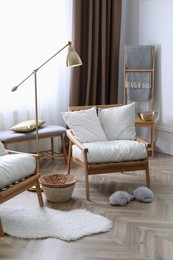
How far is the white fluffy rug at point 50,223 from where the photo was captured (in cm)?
280

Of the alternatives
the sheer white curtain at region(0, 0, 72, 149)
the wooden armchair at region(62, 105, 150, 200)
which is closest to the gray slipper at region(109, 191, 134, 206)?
the wooden armchair at region(62, 105, 150, 200)

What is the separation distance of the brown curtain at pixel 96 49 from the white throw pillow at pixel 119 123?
3.46 ft

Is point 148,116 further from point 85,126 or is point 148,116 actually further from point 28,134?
point 28,134

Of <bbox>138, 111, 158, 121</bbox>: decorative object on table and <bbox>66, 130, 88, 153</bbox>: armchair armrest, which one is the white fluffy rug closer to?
<bbox>66, 130, 88, 153</bbox>: armchair armrest

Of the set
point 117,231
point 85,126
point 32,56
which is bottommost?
point 117,231

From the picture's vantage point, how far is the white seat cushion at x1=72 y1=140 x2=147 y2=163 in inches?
137

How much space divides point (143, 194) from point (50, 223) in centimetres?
90

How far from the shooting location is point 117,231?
9.37ft

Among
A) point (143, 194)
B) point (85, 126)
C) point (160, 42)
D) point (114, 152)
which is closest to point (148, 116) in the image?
point (160, 42)

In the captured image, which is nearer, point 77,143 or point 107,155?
point 107,155

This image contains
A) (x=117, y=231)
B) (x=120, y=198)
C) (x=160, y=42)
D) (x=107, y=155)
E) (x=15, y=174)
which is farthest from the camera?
(x=160, y=42)

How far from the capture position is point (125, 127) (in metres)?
3.96

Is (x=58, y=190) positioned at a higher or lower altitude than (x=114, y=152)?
lower

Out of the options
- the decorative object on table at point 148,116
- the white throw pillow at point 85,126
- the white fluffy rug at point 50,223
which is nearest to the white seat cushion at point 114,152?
the white throw pillow at point 85,126
